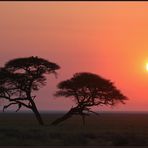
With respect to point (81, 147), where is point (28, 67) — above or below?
above

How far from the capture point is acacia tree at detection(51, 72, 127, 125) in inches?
1980

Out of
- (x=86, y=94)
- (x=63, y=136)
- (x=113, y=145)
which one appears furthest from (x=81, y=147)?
(x=86, y=94)

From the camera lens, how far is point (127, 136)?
123 ft

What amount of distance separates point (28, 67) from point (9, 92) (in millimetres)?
2817

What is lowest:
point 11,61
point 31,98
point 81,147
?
point 81,147

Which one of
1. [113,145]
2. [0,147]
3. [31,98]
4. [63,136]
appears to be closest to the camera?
[0,147]

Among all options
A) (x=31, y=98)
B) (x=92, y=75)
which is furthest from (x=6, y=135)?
(x=92, y=75)

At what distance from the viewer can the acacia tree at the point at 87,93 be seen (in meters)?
50.3

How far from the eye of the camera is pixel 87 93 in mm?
50219

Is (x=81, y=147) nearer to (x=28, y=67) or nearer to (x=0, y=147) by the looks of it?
(x=0, y=147)

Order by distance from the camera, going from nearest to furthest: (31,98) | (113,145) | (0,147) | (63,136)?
(0,147) → (113,145) → (63,136) → (31,98)

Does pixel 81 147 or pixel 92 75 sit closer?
pixel 81 147

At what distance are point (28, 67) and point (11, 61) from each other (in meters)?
1.67

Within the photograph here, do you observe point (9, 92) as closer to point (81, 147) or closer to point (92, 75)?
point (92, 75)
